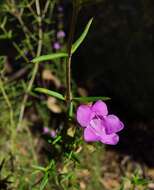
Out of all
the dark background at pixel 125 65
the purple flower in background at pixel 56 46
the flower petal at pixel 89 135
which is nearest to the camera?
the flower petal at pixel 89 135

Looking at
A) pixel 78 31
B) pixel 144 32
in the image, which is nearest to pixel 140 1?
pixel 144 32

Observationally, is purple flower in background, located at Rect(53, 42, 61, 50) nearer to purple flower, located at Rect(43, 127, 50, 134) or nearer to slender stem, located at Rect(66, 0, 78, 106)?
purple flower, located at Rect(43, 127, 50, 134)

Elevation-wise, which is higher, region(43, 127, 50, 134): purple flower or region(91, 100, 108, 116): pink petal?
region(91, 100, 108, 116): pink petal

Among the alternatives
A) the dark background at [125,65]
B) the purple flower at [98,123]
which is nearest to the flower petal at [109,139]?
the purple flower at [98,123]

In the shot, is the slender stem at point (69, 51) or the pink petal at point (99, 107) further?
the pink petal at point (99, 107)

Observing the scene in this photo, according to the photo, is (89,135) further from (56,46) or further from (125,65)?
(125,65)

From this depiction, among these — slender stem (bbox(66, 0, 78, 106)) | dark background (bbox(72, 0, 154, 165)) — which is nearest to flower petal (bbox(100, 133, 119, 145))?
slender stem (bbox(66, 0, 78, 106))

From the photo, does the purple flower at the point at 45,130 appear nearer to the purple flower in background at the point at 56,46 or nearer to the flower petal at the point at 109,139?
the purple flower in background at the point at 56,46

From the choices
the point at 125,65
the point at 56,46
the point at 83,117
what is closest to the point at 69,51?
the point at 83,117

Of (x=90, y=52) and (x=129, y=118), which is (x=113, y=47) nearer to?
(x=90, y=52)
